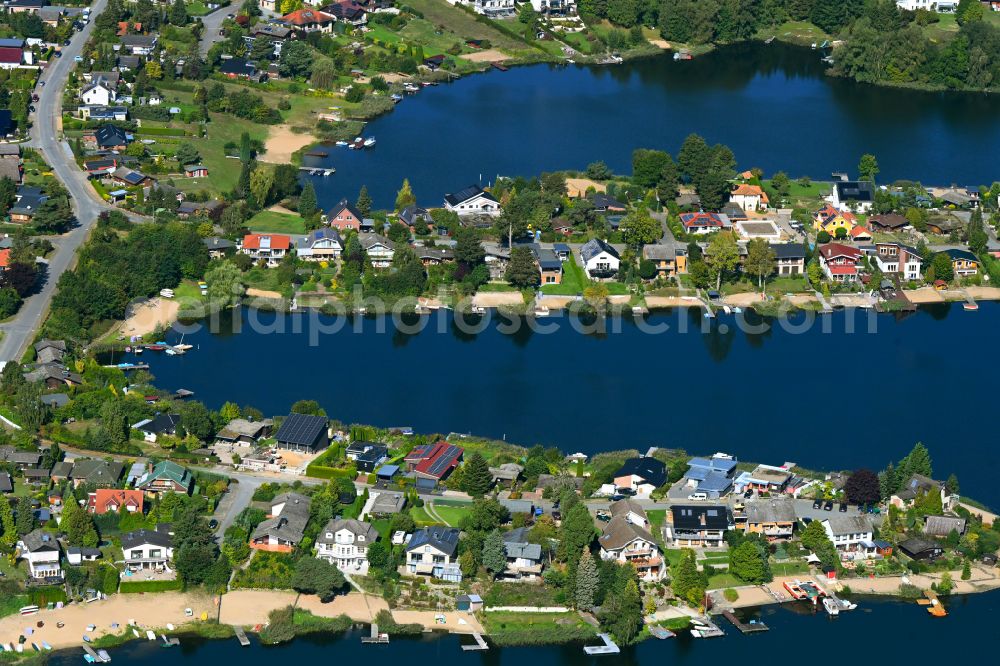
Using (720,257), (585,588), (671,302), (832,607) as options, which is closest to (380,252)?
(671,302)

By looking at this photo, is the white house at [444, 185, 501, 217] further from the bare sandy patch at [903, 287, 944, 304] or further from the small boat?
the small boat

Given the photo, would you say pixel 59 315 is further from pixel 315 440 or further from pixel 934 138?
pixel 934 138

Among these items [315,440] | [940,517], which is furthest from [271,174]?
[940,517]

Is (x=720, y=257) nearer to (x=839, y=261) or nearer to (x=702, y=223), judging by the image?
(x=702, y=223)

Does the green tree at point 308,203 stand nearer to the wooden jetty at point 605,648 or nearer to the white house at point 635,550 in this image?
the white house at point 635,550

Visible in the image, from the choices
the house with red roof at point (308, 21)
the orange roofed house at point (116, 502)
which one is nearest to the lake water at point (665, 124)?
the house with red roof at point (308, 21)
